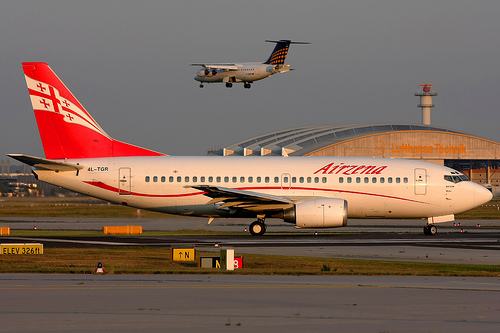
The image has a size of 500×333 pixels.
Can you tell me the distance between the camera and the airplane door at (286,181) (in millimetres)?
37406

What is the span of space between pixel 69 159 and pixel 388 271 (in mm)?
22612

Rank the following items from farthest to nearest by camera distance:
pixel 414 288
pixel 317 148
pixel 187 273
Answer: pixel 317 148 → pixel 187 273 → pixel 414 288

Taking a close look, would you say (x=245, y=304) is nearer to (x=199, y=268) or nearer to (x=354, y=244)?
(x=199, y=268)

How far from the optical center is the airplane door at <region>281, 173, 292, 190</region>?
123 ft

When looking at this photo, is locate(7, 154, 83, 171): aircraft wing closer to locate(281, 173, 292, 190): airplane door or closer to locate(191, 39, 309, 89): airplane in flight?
locate(281, 173, 292, 190): airplane door

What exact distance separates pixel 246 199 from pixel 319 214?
375 cm

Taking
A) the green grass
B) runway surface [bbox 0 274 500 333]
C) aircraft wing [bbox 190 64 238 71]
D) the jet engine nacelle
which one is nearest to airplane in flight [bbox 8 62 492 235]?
the jet engine nacelle

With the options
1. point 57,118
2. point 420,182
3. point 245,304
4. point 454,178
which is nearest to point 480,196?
point 454,178

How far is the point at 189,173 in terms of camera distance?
1483 inches

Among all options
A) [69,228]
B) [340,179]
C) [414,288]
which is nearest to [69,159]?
[69,228]

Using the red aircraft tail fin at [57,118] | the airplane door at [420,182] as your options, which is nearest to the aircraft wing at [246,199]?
the red aircraft tail fin at [57,118]

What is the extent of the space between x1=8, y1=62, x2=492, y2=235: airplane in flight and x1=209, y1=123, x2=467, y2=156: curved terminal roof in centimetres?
5700

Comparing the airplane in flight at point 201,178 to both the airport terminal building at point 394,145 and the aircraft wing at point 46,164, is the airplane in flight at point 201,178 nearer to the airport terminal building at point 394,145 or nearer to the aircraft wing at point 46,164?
the aircraft wing at point 46,164

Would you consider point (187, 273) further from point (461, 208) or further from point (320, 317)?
point (461, 208)
